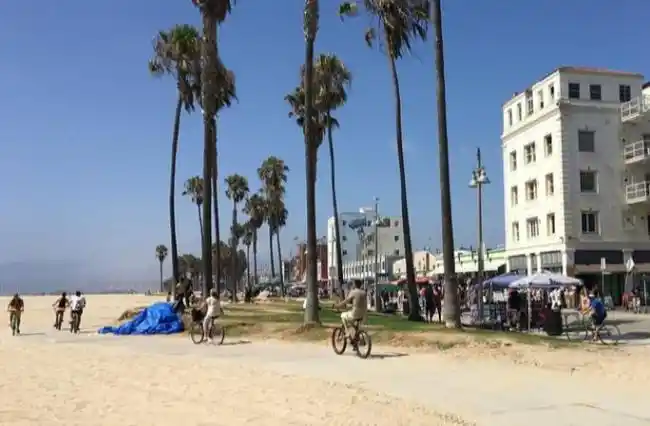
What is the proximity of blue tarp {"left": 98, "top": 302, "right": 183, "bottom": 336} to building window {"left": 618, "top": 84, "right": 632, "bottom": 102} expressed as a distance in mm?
34657

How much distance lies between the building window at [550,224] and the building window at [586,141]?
4.67 m

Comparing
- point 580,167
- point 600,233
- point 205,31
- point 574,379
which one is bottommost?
point 574,379

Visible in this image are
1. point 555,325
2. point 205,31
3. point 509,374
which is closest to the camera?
point 509,374

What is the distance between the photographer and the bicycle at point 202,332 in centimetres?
2253

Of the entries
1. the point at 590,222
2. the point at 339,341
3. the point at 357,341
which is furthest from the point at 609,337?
the point at 590,222

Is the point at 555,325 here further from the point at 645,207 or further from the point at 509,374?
the point at 645,207

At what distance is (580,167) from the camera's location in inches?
1863

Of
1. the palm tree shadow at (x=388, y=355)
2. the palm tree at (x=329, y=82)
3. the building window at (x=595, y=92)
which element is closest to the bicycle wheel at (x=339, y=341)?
the palm tree shadow at (x=388, y=355)

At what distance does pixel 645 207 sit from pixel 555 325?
28.4 metres

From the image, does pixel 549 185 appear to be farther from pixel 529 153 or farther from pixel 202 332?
pixel 202 332

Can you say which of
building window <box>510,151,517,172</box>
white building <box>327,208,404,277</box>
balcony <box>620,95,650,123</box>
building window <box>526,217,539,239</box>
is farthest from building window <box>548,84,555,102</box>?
white building <box>327,208,404,277</box>

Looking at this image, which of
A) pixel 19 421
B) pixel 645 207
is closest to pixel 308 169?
pixel 19 421

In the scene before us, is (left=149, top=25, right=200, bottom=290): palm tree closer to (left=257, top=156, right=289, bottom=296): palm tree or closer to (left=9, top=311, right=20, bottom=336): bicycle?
(left=9, top=311, right=20, bottom=336): bicycle

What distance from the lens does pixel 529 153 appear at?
51.9 metres
